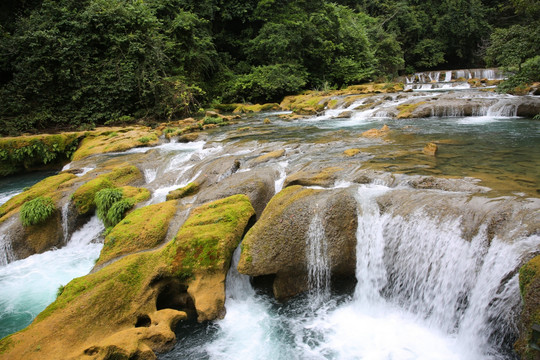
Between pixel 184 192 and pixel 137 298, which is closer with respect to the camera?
pixel 137 298

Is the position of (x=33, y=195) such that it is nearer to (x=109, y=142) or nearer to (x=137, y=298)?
(x=109, y=142)

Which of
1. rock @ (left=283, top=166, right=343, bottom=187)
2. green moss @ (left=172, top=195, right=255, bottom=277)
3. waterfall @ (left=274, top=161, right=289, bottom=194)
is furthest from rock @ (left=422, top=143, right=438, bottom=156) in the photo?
green moss @ (left=172, top=195, right=255, bottom=277)

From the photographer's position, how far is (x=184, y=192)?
8.76 m

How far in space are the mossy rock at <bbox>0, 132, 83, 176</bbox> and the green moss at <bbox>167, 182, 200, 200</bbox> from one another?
32.5 feet

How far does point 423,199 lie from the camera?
5809mm

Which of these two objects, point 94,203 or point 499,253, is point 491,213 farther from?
point 94,203

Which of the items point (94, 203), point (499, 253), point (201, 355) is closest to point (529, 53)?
point (499, 253)

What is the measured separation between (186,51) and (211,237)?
906 inches

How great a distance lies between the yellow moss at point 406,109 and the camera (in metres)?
16.1

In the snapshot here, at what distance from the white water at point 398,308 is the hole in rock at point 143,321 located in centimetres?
75

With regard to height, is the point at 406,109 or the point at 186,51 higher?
the point at 186,51

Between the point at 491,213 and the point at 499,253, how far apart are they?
0.77 metres

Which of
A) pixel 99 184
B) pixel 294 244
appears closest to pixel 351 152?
pixel 294 244

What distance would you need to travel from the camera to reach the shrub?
8.54 meters
